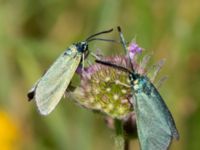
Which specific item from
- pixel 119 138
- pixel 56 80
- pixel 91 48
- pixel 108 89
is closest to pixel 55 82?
pixel 56 80

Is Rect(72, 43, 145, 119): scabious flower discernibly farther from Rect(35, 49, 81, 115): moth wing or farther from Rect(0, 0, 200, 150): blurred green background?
Rect(0, 0, 200, 150): blurred green background

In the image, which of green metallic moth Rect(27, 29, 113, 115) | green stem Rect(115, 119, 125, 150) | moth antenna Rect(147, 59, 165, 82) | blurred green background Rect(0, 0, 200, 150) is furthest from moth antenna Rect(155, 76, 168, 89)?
blurred green background Rect(0, 0, 200, 150)

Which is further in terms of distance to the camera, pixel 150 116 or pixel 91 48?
pixel 91 48

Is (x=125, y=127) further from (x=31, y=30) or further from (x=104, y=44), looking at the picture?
(x=31, y=30)

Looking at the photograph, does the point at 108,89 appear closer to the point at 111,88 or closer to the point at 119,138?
the point at 111,88

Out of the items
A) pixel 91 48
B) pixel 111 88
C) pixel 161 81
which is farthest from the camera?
pixel 91 48

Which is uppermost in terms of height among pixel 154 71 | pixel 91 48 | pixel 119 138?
pixel 154 71

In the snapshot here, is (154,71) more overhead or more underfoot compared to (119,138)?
more overhead

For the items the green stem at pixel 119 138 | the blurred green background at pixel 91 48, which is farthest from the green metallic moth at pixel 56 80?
the blurred green background at pixel 91 48
